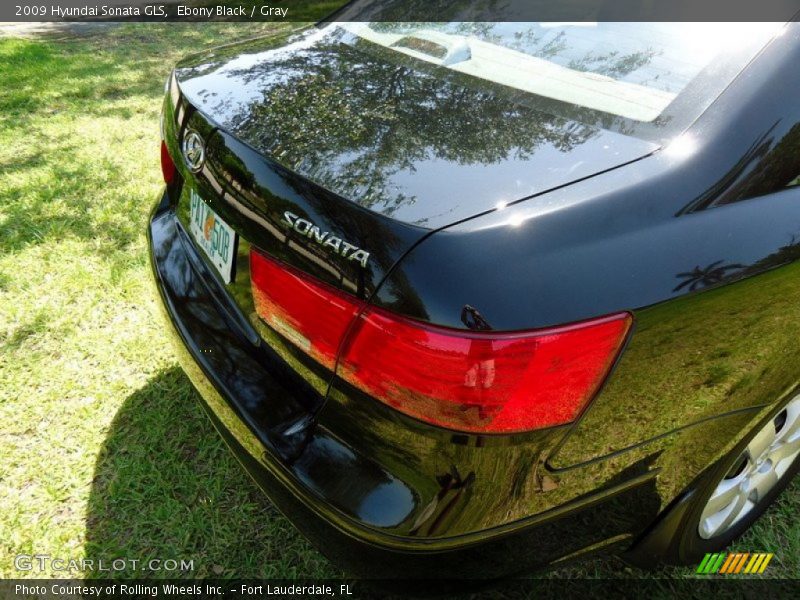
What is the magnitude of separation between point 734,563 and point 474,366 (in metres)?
1.34

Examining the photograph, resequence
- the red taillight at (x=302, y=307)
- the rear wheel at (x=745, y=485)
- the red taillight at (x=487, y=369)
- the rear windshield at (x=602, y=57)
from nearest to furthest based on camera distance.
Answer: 1. the red taillight at (x=487, y=369)
2. the red taillight at (x=302, y=307)
3. the rear windshield at (x=602, y=57)
4. the rear wheel at (x=745, y=485)

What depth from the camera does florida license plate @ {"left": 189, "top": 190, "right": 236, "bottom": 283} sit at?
1504mm

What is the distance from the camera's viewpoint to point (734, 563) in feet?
6.20

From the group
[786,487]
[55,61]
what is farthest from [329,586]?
[55,61]

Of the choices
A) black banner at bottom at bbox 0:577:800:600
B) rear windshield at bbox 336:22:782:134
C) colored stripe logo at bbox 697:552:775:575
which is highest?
rear windshield at bbox 336:22:782:134

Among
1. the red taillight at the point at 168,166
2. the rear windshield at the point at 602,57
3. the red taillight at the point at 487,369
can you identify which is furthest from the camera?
the red taillight at the point at 168,166

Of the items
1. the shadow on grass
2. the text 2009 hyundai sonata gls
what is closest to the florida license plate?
the text 2009 hyundai sonata gls

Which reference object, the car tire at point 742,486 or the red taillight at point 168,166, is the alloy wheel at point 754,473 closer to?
the car tire at point 742,486

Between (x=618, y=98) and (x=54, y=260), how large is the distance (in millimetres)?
2837

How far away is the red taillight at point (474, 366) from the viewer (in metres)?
1.11

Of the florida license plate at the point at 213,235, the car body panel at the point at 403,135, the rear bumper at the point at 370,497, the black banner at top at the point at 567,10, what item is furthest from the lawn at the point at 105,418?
the black banner at top at the point at 567,10

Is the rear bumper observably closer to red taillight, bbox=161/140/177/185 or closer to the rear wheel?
the rear wheel

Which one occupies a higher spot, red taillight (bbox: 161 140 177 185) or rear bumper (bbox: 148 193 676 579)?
red taillight (bbox: 161 140 177 185)

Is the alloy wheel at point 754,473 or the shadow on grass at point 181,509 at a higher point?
the alloy wheel at point 754,473
